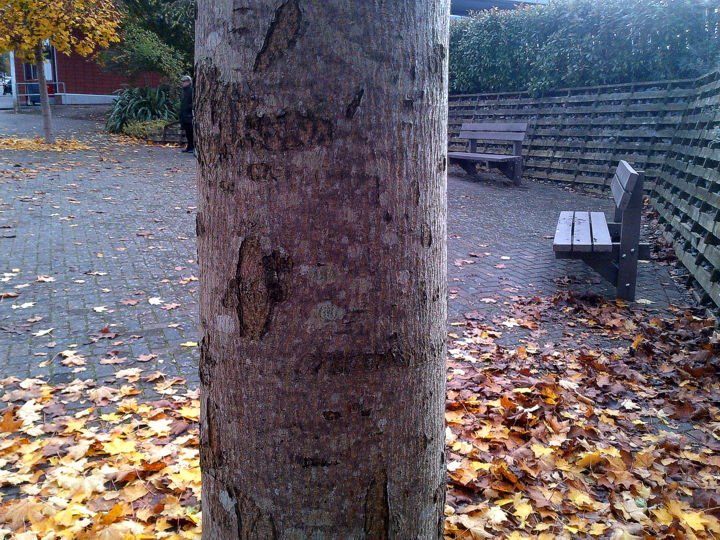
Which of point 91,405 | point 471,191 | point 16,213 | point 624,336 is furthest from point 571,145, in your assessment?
point 91,405

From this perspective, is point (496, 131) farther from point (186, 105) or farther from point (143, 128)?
point (143, 128)

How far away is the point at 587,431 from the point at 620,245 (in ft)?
8.07

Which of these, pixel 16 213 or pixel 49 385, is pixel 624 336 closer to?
pixel 49 385

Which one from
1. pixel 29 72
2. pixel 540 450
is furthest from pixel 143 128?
pixel 29 72

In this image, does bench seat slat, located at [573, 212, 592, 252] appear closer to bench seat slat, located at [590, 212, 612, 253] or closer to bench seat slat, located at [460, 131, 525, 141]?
bench seat slat, located at [590, 212, 612, 253]

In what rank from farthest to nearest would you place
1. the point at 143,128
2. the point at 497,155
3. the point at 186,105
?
the point at 143,128, the point at 186,105, the point at 497,155

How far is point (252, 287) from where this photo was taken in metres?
1.24

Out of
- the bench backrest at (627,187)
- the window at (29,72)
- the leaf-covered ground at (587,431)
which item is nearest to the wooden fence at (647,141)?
the bench backrest at (627,187)

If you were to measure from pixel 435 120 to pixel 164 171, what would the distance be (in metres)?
12.0

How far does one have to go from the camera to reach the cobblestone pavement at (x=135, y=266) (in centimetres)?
425

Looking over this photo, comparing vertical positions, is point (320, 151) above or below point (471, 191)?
above

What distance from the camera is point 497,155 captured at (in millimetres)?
12125

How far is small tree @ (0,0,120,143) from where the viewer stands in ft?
41.1

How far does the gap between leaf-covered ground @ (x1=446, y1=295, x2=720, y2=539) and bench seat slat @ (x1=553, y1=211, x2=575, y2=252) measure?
0.61 m
